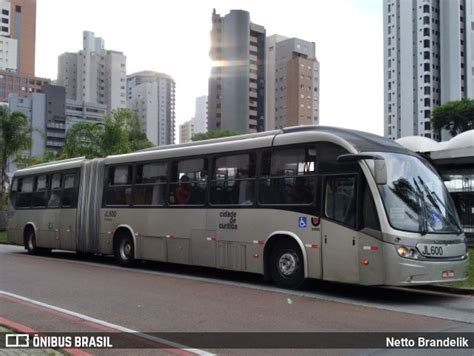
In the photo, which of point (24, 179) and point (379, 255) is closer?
point (379, 255)

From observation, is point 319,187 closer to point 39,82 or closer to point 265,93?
point 265,93

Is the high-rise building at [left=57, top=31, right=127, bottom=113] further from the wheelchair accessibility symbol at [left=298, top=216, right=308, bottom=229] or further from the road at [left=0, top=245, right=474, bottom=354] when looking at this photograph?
the wheelchair accessibility symbol at [left=298, top=216, right=308, bottom=229]

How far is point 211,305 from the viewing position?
992cm

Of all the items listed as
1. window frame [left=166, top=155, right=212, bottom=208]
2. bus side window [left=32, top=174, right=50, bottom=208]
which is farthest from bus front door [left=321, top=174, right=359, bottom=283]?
bus side window [left=32, top=174, right=50, bottom=208]

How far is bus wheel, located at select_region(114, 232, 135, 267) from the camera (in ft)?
54.1

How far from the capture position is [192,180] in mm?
14352

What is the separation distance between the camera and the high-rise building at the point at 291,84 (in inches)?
5231

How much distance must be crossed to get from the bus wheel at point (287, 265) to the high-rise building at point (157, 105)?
126 metres

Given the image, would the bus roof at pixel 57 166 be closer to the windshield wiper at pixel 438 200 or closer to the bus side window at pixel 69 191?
the bus side window at pixel 69 191

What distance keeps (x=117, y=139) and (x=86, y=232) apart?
1757 centimetres

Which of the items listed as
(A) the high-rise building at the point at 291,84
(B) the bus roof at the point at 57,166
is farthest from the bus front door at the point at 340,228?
(A) the high-rise building at the point at 291,84

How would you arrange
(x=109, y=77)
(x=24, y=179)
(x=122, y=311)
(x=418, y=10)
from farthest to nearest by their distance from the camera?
(x=109, y=77)
(x=418, y=10)
(x=24, y=179)
(x=122, y=311)

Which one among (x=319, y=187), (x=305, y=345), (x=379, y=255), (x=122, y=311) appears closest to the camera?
(x=305, y=345)

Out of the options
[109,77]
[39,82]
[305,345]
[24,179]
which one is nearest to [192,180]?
[305,345]
